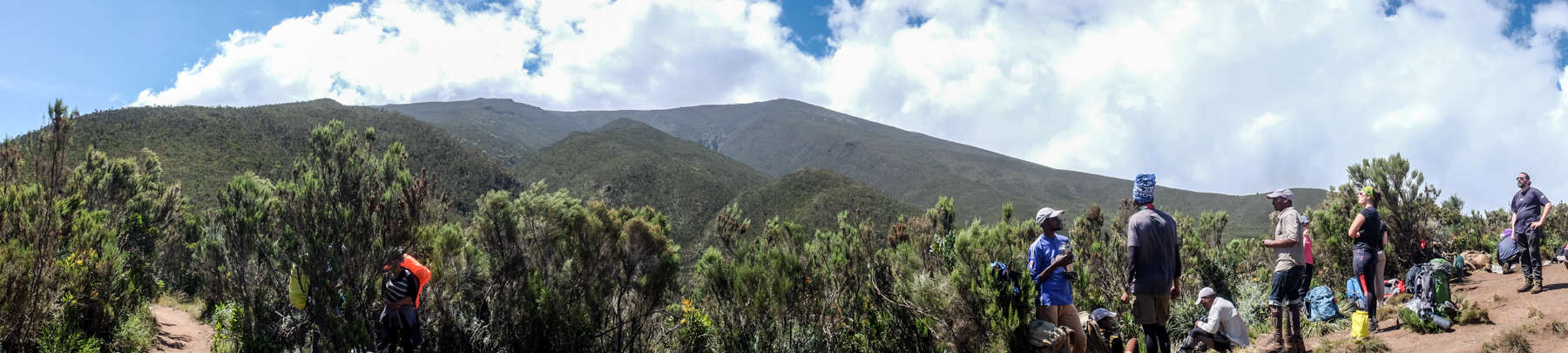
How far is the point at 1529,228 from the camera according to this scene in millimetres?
6133

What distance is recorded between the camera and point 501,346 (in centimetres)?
503

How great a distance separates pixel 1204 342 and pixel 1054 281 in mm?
1882

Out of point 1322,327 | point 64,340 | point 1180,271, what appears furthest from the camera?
point 64,340

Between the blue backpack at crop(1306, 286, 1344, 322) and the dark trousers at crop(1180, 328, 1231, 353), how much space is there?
1581 mm

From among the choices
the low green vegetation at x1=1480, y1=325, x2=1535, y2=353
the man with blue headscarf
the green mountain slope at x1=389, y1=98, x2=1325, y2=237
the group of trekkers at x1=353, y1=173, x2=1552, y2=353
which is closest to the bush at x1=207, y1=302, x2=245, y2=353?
the group of trekkers at x1=353, y1=173, x2=1552, y2=353

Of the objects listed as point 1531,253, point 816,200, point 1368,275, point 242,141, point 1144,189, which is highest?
point 242,141

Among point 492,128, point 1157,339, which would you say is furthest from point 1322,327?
point 492,128

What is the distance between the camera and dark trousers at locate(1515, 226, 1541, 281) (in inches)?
242

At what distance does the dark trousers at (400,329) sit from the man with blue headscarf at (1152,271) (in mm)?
4448

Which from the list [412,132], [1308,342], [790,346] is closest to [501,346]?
[790,346]

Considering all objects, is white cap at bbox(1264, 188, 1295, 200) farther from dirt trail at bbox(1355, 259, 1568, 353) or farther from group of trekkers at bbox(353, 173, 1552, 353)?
dirt trail at bbox(1355, 259, 1568, 353)

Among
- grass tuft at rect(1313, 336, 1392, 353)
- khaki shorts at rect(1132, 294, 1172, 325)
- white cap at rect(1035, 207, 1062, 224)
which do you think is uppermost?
white cap at rect(1035, 207, 1062, 224)

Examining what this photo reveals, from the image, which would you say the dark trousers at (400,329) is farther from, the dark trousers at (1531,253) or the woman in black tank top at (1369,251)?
the dark trousers at (1531,253)

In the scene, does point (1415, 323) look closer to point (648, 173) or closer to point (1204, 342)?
point (1204, 342)
